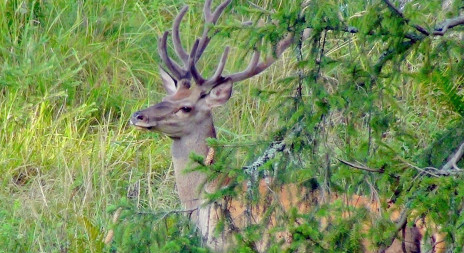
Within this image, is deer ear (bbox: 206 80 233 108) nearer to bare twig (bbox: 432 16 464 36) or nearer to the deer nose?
the deer nose

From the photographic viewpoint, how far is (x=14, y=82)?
22.2ft

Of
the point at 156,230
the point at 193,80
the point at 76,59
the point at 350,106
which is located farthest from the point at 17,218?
the point at 350,106

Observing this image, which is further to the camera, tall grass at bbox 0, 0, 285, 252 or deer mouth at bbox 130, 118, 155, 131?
tall grass at bbox 0, 0, 285, 252

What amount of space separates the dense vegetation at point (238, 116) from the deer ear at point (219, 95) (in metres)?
0.32

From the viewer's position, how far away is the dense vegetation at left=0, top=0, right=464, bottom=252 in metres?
3.00

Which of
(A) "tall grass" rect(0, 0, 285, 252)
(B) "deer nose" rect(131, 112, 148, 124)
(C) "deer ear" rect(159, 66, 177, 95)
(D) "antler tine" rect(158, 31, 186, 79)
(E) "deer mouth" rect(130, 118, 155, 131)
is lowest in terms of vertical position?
(A) "tall grass" rect(0, 0, 285, 252)

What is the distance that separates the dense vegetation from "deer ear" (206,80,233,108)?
1.04 ft

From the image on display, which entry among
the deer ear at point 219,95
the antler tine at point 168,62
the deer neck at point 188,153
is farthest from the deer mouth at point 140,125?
the antler tine at point 168,62

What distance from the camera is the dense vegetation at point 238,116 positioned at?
9.86 ft

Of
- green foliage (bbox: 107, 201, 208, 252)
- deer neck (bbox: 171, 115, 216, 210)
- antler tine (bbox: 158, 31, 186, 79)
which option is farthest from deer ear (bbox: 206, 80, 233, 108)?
green foliage (bbox: 107, 201, 208, 252)

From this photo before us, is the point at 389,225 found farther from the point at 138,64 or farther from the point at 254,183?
the point at 138,64

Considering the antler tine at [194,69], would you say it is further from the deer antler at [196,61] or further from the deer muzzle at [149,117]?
the deer muzzle at [149,117]

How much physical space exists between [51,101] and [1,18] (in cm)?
96

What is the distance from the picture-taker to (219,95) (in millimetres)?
5773
